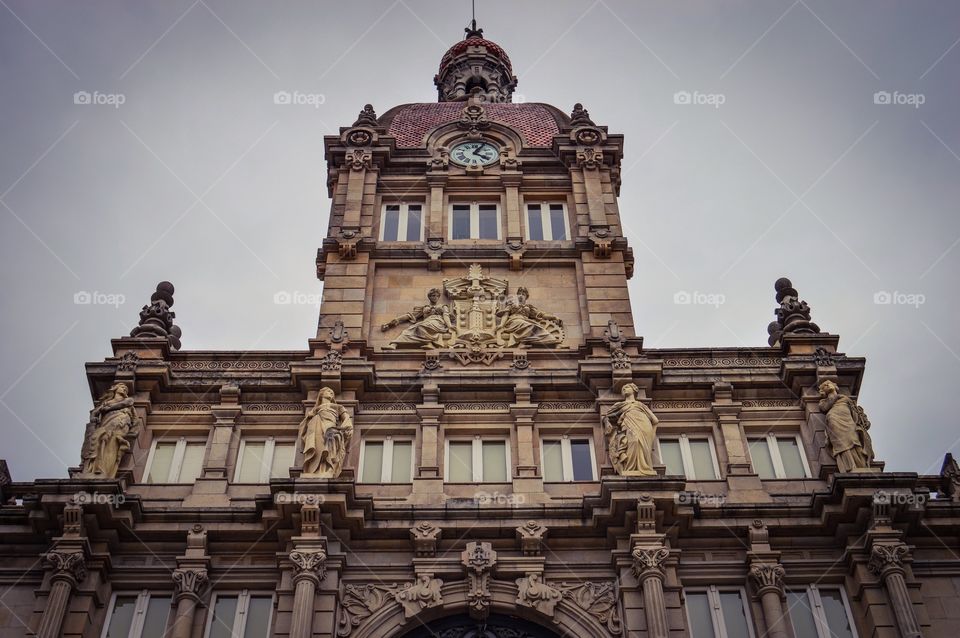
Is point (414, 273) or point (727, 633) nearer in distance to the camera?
point (727, 633)

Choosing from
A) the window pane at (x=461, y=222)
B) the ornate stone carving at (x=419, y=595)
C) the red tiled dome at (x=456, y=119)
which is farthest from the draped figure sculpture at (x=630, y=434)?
the red tiled dome at (x=456, y=119)

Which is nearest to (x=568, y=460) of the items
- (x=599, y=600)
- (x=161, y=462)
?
(x=599, y=600)

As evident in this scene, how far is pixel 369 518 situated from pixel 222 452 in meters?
4.81

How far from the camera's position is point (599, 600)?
91.9ft

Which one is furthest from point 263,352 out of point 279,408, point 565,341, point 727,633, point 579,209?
point 727,633

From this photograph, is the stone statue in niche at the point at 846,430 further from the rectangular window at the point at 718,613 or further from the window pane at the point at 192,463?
the window pane at the point at 192,463

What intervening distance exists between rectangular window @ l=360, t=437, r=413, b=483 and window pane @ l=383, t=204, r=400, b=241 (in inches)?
385

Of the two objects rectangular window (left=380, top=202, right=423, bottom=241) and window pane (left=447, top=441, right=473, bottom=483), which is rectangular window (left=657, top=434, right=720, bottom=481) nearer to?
window pane (left=447, top=441, right=473, bottom=483)

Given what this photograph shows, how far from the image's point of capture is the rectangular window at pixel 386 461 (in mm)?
31484

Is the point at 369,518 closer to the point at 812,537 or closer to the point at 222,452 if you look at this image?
the point at 222,452

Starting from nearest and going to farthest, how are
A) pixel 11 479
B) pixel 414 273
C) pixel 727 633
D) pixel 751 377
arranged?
pixel 727 633 → pixel 11 479 → pixel 751 377 → pixel 414 273

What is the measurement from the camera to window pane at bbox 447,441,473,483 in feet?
103

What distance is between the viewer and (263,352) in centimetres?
3503

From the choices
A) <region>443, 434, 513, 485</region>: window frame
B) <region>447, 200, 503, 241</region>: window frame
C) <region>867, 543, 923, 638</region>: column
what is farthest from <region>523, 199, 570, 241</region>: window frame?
<region>867, 543, 923, 638</region>: column
